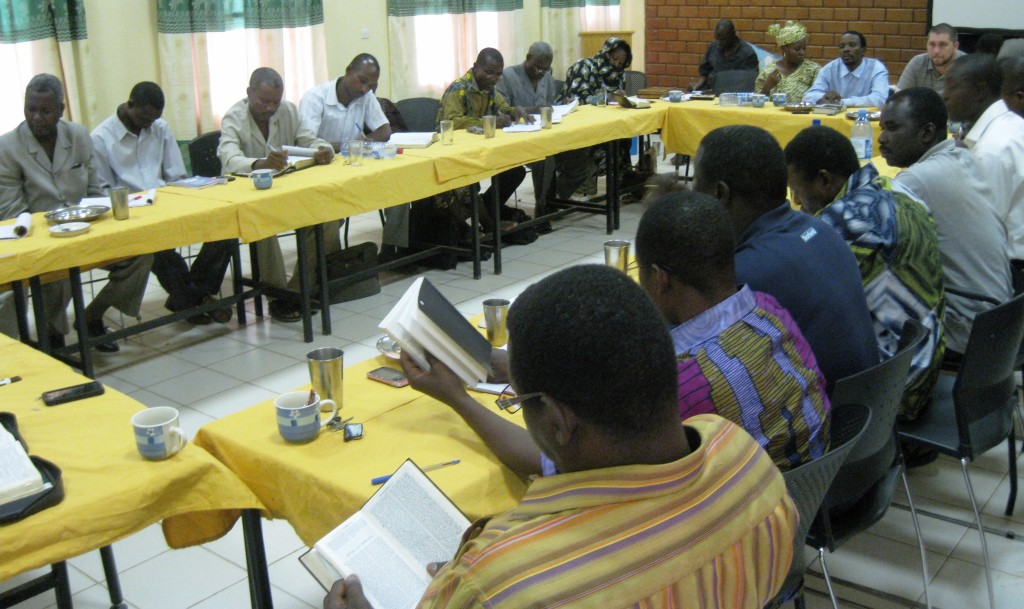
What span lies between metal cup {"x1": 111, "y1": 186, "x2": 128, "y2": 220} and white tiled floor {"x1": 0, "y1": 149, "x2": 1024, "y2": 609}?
69 cm

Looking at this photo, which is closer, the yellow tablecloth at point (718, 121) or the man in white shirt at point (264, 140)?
the man in white shirt at point (264, 140)

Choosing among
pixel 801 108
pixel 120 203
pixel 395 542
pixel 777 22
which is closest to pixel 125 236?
pixel 120 203

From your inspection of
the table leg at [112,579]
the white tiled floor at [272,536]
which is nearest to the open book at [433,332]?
the white tiled floor at [272,536]

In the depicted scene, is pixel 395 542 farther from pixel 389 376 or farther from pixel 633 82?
pixel 633 82

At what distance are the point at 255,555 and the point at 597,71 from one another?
5.60 m

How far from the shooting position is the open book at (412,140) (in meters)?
4.92

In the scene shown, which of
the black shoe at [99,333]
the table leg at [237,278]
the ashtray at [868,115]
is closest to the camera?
the black shoe at [99,333]

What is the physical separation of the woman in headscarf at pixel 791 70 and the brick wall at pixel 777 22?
1721 millimetres

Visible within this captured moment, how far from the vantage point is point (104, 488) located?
1.62 m

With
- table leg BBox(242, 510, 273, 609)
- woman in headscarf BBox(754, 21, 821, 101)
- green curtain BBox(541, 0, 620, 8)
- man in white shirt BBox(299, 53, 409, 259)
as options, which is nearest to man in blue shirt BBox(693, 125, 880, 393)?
table leg BBox(242, 510, 273, 609)

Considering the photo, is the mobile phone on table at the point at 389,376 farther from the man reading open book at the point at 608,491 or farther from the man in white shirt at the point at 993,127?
the man in white shirt at the point at 993,127

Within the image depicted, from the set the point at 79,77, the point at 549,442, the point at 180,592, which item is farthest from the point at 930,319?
the point at 79,77

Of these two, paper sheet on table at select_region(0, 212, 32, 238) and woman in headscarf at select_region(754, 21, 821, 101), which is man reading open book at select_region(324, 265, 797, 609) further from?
woman in headscarf at select_region(754, 21, 821, 101)

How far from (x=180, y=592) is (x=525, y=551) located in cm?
177
